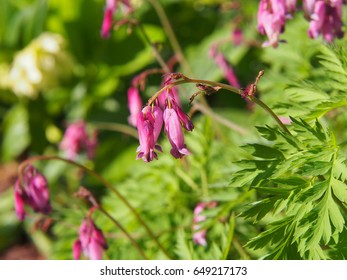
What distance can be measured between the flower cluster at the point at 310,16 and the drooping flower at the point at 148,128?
666 millimetres

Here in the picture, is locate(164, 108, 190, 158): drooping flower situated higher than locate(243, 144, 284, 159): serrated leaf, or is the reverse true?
locate(164, 108, 190, 158): drooping flower

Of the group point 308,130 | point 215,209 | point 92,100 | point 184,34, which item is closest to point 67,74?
point 92,100

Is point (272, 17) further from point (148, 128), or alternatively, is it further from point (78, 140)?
point (78, 140)

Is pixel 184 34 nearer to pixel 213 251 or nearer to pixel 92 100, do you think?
pixel 92 100

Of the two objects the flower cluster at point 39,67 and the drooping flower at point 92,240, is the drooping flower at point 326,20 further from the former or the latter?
the flower cluster at point 39,67

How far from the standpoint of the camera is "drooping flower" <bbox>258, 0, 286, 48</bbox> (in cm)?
208

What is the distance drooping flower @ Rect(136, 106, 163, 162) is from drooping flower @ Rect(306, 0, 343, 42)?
0.75m

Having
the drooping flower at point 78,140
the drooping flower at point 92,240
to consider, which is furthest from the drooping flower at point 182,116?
the drooping flower at point 78,140

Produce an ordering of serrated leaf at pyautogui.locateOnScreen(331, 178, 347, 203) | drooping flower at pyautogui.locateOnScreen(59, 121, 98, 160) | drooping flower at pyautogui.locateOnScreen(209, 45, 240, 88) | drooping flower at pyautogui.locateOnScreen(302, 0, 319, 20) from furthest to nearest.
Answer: drooping flower at pyautogui.locateOnScreen(59, 121, 98, 160)
drooping flower at pyautogui.locateOnScreen(209, 45, 240, 88)
drooping flower at pyautogui.locateOnScreen(302, 0, 319, 20)
serrated leaf at pyautogui.locateOnScreen(331, 178, 347, 203)

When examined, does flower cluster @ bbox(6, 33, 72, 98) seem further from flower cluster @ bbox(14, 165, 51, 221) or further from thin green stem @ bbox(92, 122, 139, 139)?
flower cluster @ bbox(14, 165, 51, 221)

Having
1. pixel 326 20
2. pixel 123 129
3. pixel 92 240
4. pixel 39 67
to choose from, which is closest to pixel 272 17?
pixel 326 20

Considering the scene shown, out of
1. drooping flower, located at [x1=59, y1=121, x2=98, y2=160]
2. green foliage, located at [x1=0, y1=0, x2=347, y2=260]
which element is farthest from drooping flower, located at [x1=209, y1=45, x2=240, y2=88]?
drooping flower, located at [x1=59, y1=121, x2=98, y2=160]

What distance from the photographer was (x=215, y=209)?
86.5 inches

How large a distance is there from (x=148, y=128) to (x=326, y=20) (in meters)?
0.87
